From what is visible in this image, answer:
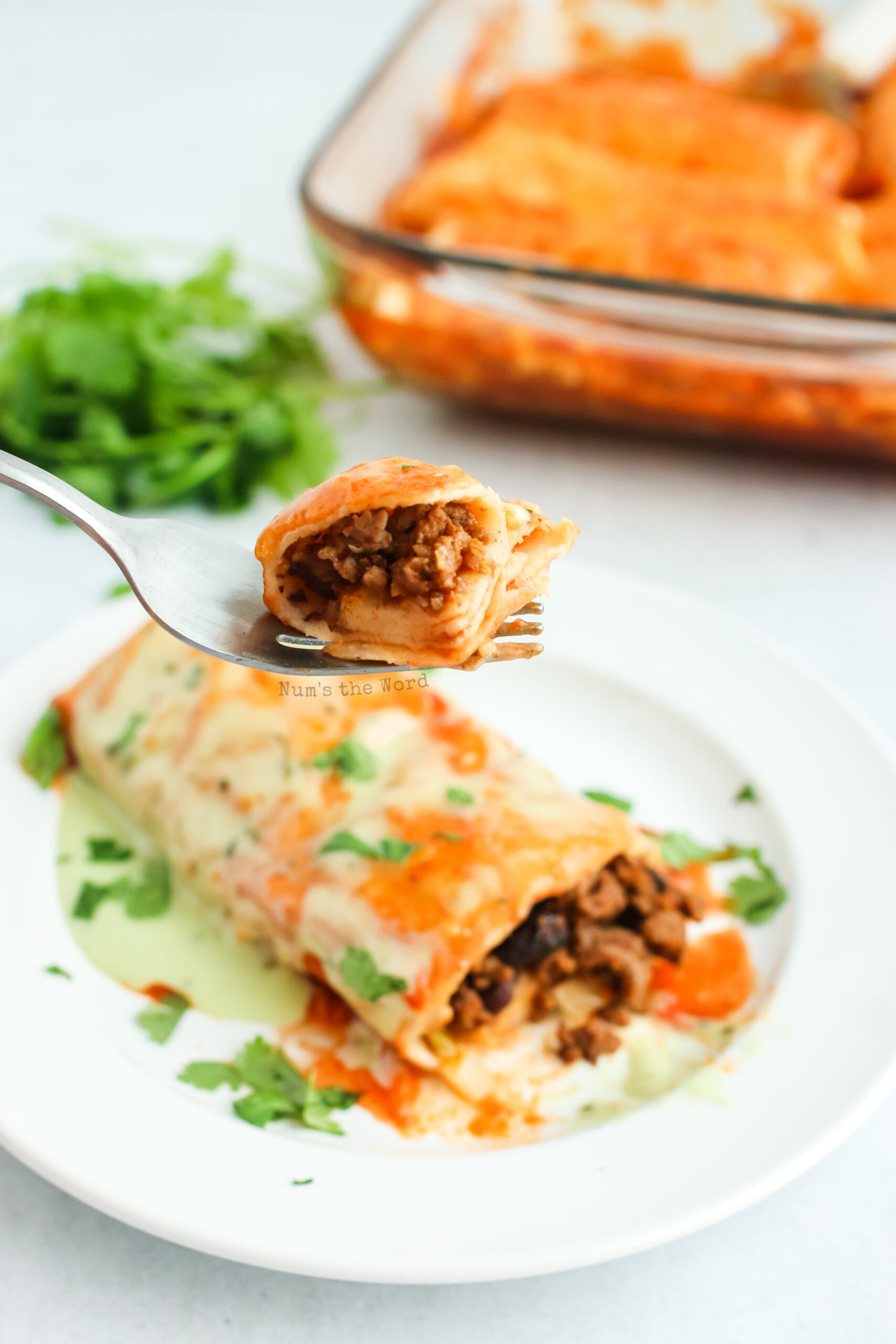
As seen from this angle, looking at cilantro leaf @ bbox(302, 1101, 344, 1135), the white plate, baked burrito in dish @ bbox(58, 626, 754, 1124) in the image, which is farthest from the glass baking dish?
cilantro leaf @ bbox(302, 1101, 344, 1135)

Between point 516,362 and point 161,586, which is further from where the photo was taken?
point 516,362

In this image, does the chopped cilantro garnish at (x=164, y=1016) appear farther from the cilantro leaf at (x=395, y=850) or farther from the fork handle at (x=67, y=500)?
the fork handle at (x=67, y=500)

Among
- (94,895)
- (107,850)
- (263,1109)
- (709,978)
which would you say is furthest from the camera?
(107,850)

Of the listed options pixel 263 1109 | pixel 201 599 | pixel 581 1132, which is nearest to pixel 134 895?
pixel 263 1109

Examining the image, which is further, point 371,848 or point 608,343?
point 608,343

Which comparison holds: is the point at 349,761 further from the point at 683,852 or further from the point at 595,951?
the point at 683,852

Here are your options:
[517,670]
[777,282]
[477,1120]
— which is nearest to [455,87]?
[777,282]

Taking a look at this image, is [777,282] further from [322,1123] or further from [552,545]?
[322,1123]
